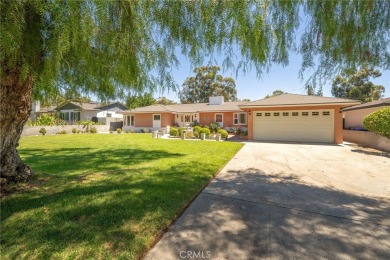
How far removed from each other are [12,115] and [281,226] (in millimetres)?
5508

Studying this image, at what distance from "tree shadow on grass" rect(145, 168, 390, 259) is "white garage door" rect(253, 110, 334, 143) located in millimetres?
11695

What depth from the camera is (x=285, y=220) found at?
12.2 ft

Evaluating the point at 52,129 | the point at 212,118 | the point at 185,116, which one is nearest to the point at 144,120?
the point at 185,116

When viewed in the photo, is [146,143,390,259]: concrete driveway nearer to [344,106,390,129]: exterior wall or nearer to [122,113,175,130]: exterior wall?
[344,106,390,129]: exterior wall

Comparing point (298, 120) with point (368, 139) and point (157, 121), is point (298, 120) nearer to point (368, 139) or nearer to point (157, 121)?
point (368, 139)

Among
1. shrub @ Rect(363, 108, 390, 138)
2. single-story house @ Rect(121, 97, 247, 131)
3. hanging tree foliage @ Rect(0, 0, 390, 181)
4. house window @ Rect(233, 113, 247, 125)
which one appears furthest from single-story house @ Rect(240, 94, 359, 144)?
hanging tree foliage @ Rect(0, 0, 390, 181)

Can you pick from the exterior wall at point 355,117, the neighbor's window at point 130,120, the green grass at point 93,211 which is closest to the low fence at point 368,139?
the exterior wall at point 355,117

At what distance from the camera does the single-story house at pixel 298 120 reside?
14859mm

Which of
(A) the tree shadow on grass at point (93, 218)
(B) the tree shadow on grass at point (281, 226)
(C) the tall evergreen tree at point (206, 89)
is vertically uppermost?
(C) the tall evergreen tree at point (206, 89)

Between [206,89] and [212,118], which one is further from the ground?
[206,89]

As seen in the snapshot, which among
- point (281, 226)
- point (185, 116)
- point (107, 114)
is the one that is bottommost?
Result: point (281, 226)

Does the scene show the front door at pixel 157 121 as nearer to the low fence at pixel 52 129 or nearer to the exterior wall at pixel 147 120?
the exterior wall at pixel 147 120

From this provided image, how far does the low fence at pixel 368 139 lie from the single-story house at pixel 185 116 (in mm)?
10729

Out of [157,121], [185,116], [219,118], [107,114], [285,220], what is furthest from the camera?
[107,114]
